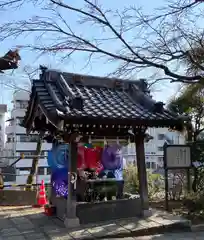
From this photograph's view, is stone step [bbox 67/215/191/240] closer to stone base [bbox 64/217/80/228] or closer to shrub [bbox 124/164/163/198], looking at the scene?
stone base [bbox 64/217/80/228]

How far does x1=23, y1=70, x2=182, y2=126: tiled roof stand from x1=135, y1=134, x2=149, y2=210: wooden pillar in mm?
918

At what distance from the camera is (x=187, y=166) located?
9578 mm

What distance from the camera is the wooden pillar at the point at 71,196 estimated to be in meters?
7.48

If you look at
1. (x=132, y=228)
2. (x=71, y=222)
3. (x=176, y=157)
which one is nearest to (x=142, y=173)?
(x=176, y=157)

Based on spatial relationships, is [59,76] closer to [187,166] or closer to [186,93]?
[187,166]

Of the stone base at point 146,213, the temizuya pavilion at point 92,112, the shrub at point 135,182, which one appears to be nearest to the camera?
the temizuya pavilion at point 92,112

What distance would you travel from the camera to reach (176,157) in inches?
373

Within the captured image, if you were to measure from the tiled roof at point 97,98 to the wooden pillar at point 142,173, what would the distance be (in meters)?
0.92

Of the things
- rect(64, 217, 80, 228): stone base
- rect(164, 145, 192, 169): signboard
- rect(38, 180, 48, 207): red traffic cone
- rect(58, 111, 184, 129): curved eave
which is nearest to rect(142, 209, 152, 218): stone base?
rect(164, 145, 192, 169): signboard

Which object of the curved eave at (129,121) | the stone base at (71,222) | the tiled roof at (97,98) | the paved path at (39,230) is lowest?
the paved path at (39,230)

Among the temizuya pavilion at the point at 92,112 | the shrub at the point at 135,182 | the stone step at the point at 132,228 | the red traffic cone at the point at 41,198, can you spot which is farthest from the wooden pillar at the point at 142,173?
the red traffic cone at the point at 41,198

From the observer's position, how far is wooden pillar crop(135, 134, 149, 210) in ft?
27.6

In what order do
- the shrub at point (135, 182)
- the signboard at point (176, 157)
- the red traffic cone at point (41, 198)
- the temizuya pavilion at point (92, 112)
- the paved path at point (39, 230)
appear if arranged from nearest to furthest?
the paved path at point (39, 230), the temizuya pavilion at point (92, 112), the signboard at point (176, 157), the red traffic cone at point (41, 198), the shrub at point (135, 182)

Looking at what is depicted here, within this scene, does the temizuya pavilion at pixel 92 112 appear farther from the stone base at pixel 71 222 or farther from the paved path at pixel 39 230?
the paved path at pixel 39 230
